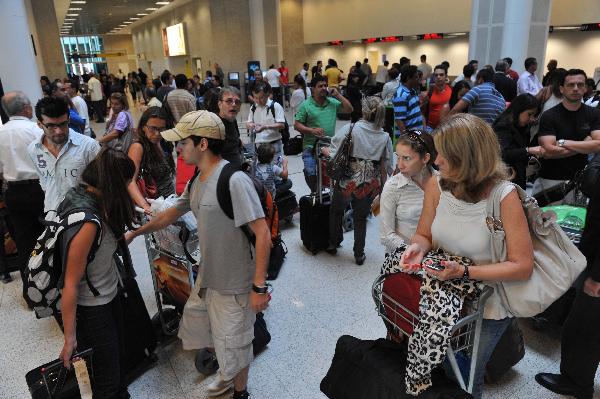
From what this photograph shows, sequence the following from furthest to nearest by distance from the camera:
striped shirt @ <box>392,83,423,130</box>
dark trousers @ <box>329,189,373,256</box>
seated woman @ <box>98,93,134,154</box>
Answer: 1. striped shirt @ <box>392,83,423,130</box>
2. seated woman @ <box>98,93,134,154</box>
3. dark trousers @ <box>329,189,373,256</box>

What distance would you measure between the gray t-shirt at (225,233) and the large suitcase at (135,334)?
2.30ft

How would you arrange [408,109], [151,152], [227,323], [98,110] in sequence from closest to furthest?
[227,323]
[151,152]
[408,109]
[98,110]

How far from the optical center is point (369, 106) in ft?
12.6

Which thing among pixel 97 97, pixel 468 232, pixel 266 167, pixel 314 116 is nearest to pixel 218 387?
pixel 468 232

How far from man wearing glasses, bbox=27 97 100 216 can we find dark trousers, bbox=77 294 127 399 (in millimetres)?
1112

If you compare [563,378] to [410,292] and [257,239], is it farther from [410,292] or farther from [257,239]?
[257,239]

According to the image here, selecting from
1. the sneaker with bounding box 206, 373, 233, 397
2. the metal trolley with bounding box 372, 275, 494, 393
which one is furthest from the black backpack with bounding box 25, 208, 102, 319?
the metal trolley with bounding box 372, 275, 494, 393

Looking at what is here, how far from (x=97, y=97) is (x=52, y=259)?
15.2m

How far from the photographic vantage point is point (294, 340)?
10.3ft

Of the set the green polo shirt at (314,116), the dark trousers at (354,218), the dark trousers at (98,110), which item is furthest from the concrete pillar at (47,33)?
the dark trousers at (354,218)

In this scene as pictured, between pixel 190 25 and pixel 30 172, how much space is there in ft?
75.8

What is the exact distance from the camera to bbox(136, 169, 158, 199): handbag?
3279mm

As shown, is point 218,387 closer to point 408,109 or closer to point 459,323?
point 459,323

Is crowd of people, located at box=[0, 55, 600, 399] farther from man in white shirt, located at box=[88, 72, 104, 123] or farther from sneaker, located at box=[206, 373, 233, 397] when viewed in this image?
man in white shirt, located at box=[88, 72, 104, 123]
